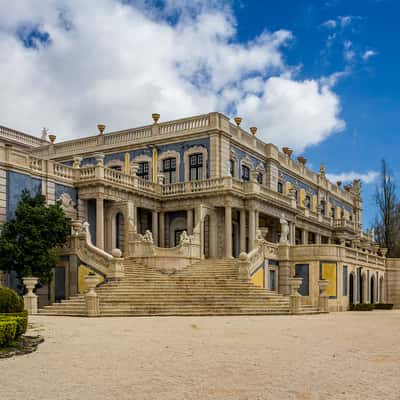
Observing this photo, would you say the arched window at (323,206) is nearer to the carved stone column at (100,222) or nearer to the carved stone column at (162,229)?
the carved stone column at (162,229)

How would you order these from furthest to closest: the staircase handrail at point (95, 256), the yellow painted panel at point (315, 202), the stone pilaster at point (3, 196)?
the yellow painted panel at point (315, 202)
the stone pilaster at point (3, 196)
the staircase handrail at point (95, 256)

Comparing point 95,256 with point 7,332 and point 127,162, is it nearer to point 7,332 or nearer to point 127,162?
point 127,162

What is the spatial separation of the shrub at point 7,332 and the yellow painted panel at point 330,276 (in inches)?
863

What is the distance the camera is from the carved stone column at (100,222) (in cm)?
3169

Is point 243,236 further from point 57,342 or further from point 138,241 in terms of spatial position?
point 57,342

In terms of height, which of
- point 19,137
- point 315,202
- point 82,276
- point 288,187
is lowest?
point 82,276

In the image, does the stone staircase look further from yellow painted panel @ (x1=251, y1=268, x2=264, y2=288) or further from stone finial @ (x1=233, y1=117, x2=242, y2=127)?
stone finial @ (x1=233, y1=117, x2=242, y2=127)

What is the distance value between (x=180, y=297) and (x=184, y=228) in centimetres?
1232

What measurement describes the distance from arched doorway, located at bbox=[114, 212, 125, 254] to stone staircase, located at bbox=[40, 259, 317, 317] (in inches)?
231

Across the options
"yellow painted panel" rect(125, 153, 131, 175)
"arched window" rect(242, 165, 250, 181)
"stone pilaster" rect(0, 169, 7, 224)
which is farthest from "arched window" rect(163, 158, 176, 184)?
"stone pilaster" rect(0, 169, 7, 224)

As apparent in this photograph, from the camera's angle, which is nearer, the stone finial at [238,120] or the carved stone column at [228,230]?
the carved stone column at [228,230]

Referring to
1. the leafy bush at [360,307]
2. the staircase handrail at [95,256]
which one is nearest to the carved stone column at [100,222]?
the staircase handrail at [95,256]

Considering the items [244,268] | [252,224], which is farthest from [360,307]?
[244,268]

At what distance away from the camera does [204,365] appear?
10609 mm
